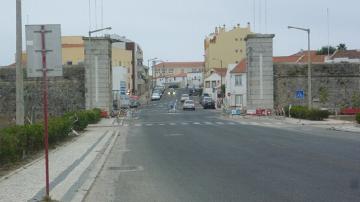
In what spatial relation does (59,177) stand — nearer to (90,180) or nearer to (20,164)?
(90,180)

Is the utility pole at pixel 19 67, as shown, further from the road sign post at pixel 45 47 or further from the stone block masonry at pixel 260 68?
the stone block masonry at pixel 260 68

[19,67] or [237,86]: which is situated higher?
[237,86]

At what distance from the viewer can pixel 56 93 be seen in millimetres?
59312

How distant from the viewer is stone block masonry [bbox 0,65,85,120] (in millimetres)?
58500

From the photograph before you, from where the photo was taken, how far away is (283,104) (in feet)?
197

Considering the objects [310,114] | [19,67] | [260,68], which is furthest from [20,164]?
[260,68]

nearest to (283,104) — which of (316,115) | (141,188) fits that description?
(316,115)

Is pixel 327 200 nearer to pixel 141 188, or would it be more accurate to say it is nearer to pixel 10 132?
pixel 141 188

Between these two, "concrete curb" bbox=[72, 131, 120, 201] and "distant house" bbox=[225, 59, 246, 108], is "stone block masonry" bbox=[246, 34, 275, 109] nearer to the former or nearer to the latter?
"concrete curb" bbox=[72, 131, 120, 201]

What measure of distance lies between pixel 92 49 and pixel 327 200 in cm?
4821

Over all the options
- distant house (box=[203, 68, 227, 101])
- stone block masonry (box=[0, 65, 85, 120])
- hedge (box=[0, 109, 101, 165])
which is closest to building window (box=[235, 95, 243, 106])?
distant house (box=[203, 68, 227, 101])

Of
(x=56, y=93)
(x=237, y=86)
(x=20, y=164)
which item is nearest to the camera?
(x=20, y=164)

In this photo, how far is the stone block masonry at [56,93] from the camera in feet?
192

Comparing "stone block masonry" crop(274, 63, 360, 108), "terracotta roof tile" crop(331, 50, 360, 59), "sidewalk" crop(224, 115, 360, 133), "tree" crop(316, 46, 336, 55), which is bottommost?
"sidewalk" crop(224, 115, 360, 133)
